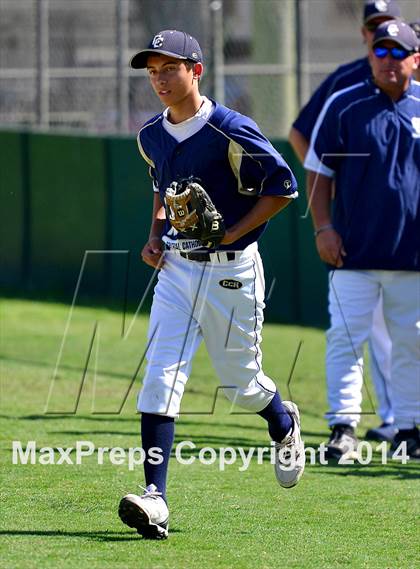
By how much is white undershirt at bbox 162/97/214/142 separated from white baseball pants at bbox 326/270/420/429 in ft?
6.66

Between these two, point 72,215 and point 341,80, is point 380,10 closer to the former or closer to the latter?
point 341,80

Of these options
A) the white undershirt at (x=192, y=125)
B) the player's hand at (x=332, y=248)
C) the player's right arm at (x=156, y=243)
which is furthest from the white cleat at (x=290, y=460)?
the player's hand at (x=332, y=248)

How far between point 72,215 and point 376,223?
7.70m

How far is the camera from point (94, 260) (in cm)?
1409

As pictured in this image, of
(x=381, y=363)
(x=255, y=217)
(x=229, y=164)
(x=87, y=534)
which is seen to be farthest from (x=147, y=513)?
(x=381, y=363)

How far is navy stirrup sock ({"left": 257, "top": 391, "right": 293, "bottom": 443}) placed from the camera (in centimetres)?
554

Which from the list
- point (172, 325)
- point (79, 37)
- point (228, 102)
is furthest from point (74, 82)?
point (172, 325)

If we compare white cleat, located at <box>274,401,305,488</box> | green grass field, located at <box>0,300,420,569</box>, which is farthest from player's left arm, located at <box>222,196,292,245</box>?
green grass field, located at <box>0,300,420,569</box>

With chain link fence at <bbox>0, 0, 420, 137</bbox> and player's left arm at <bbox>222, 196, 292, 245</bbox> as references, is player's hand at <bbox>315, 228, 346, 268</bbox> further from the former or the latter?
chain link fence at <bbox>0, 0, 420, 137</bbox>

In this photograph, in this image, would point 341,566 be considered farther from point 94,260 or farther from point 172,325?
point 94,260

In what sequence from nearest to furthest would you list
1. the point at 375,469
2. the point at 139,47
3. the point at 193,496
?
the point at 193,496, the point at 375,469, the point at 139,47

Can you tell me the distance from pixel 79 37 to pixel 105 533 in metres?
11.5

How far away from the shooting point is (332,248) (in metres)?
6.93

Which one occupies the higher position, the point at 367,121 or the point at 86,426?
the point at 367,121
